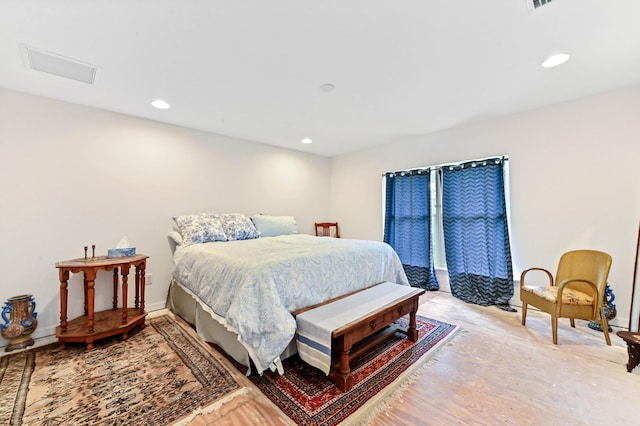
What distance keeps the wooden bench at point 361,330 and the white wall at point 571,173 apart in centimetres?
183

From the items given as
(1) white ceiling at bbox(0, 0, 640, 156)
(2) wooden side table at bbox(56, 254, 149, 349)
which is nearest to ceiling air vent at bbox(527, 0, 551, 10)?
(1) white ceiling at bbox(0, 0, 640, 156)

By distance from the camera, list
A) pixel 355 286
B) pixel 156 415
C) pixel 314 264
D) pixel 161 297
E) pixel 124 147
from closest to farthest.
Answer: pixel 156 415
pixel 314 264
pixel 355 286
pixel 124 147
pixel 161 297

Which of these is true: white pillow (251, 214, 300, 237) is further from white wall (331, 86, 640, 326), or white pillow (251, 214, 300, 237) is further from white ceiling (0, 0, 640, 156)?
white wall (331, 86, 640, 326)

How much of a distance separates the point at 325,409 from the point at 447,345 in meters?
1.30

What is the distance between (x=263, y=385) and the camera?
5.69 feet

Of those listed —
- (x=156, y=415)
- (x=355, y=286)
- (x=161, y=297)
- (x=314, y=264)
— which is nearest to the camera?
(x=156, y=415)

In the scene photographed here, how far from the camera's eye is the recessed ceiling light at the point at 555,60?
6.40 ft

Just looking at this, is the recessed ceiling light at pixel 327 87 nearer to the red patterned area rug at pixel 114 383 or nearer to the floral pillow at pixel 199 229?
the floral pillow at pixel 199 229

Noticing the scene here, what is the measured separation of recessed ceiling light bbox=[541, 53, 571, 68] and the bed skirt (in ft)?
9.53

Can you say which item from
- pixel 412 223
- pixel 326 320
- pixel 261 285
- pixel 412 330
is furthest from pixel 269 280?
pixel 412 223

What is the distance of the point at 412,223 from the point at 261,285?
290 cm

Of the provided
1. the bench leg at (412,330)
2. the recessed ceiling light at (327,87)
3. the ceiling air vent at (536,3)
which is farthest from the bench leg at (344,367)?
the ceiling air vent at (536,3)

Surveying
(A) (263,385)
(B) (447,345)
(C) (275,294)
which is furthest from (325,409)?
(B) (447,345)

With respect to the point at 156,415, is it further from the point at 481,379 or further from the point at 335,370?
the point at 481,379
